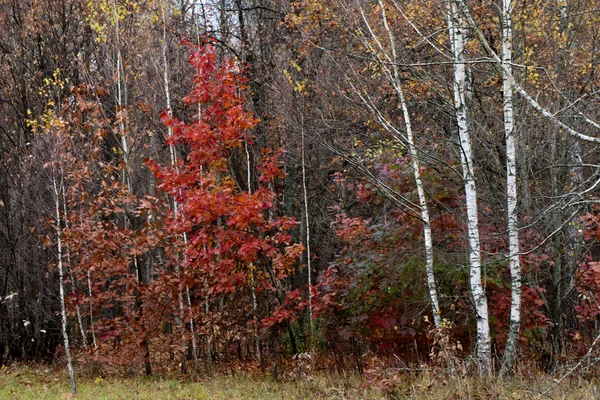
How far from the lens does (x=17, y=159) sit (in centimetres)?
1559

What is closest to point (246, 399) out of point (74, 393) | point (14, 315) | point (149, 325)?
point (74, 393)

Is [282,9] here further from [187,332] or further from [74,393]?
[74,393]

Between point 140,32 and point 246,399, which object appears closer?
point 246,399

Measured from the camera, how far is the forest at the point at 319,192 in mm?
8477

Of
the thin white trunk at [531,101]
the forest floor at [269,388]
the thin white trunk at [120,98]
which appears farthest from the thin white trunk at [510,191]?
the thin white trunk at [120,98]

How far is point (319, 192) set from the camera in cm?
1677

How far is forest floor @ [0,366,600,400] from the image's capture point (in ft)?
21.4

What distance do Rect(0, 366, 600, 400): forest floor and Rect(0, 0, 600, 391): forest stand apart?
294mm

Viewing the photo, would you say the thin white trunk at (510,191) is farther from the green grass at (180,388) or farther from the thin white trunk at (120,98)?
the thin white trunk at (120,98)

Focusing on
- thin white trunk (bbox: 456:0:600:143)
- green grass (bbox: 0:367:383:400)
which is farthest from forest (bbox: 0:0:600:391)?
thin white trunk (bbox: 456:0:600:143)

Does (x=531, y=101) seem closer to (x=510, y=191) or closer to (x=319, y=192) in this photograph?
(x=510, y=191)

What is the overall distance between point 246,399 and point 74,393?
2904 mm

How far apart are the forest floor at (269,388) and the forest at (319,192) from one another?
29cm

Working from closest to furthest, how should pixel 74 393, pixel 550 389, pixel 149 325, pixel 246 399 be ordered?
pixel 550 389
pixel 246 399
pixel 74 393
pixel 149 325
